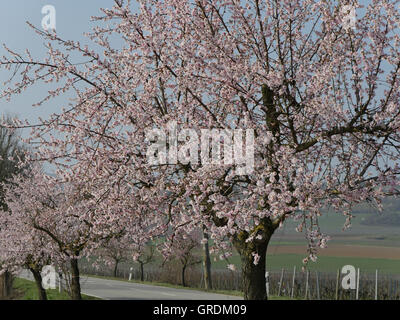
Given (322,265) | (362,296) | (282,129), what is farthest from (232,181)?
(322,265)

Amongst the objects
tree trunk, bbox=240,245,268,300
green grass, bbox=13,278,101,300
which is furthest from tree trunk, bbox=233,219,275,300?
green grass, bbox=13,278,101,300

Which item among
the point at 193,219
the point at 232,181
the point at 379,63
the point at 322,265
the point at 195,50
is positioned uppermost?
the point at 195,50

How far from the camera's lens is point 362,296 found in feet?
81.0

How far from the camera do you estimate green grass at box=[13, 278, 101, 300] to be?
2314cm

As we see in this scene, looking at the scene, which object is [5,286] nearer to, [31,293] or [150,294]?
[31,293]

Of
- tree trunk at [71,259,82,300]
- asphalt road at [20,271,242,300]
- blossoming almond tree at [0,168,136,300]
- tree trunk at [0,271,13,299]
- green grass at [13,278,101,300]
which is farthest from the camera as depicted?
tree trunk at [0,271,13,299]

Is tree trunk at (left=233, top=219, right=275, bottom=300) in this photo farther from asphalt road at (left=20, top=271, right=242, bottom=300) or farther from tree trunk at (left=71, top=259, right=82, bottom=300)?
asphalt road at (left=20, top=271, right=242, bottom=300)

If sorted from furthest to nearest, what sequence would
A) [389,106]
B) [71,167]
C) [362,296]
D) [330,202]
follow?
[362,296]
[71,167]
[330,202]
[389,106]

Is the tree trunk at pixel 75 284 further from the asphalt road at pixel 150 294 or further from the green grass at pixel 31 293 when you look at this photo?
the green grass at pixel 31 293

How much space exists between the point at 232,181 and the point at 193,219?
93cm

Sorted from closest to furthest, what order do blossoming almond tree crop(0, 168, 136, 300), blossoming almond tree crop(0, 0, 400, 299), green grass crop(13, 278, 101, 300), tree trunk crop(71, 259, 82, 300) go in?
1. blossoming almond tree crop(0, 0, 400, 299)
2. blossoming almond tree crop(0, 168, 136, 300)
3. tree trunk crop(71, 259, 82, 300)
4. green grass crop(13, 278, 101, 300)

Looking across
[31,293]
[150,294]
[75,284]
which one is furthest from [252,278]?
[31,293]

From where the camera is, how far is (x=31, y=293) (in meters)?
28.7
